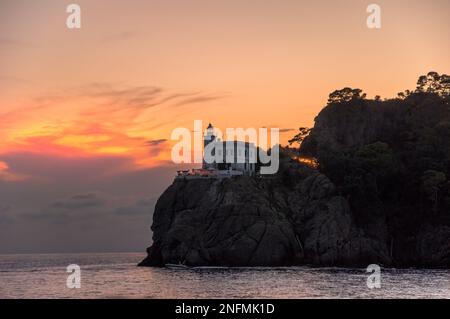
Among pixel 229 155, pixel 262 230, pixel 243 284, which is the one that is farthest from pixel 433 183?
pixel 243 284

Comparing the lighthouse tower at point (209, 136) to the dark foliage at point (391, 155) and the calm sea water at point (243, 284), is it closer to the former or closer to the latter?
the dark foliage at point (391, 155)

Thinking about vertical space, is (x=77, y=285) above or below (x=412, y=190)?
below

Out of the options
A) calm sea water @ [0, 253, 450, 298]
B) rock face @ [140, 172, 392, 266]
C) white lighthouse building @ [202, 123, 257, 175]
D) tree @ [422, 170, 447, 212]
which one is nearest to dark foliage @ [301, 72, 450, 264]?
tree @ [422, 170, 447, 212]

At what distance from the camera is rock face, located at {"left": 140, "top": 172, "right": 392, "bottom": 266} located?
103562 millimetres

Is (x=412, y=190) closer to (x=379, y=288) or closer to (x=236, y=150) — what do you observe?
(x=236, y=150)

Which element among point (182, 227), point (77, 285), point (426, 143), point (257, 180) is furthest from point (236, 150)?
point (77, 285)

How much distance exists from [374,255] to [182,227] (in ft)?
88.4

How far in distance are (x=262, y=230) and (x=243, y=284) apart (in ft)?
74.9

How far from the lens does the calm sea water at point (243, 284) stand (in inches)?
2827

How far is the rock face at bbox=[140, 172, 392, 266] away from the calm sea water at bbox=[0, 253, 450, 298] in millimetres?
3836

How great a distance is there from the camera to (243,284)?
265 ft

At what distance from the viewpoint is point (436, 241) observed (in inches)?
4281

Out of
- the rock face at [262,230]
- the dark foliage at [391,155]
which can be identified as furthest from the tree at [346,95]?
the rock face at [262,230]

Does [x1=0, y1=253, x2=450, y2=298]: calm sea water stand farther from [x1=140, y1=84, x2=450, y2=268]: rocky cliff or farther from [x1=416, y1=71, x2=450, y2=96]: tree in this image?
[x1=416, y1=71, x2=450, y2=96]: tree
